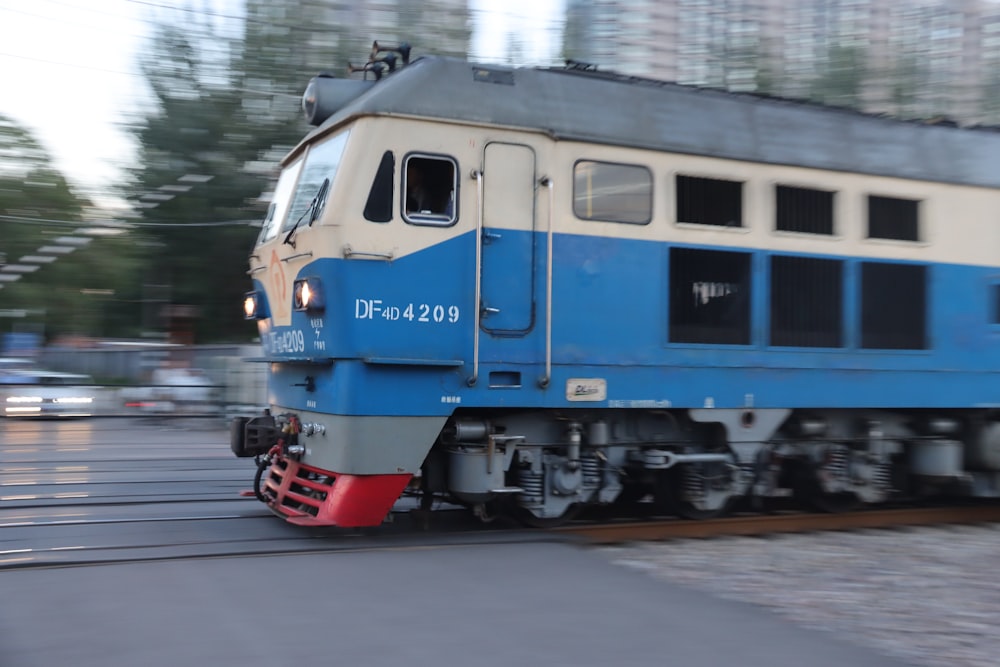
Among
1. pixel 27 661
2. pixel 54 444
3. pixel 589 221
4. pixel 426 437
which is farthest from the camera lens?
pixel 54 444

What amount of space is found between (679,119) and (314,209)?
328cm

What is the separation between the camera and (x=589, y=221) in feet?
25.5

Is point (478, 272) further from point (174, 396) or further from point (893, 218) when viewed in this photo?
point (174, 396)

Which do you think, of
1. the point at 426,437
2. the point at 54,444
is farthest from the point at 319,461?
the point at 54,444

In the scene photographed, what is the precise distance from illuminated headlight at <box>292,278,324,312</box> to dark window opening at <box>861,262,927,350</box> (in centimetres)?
510

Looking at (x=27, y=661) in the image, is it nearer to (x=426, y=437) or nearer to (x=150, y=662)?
(x=150, y=662)

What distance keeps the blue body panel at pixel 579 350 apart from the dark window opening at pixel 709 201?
0.38 m

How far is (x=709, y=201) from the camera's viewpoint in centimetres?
829

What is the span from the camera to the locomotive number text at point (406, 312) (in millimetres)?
6953

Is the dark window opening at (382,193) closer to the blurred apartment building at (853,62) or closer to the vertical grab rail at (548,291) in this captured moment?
the vertical grab rail at (548,291)

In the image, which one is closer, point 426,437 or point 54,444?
point 426,437

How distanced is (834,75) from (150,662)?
87.2 feet

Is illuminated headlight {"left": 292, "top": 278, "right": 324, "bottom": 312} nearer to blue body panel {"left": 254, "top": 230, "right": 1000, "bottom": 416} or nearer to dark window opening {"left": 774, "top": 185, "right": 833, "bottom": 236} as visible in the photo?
blue body panel {"left": 254, "top": 230, "right": 1000, "bottom": 416}

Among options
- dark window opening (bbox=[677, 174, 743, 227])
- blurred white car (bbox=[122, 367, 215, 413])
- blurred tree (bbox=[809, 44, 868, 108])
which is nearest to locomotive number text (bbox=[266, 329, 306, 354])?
dark window opening (bbox=[677, 174, 743, 227])
